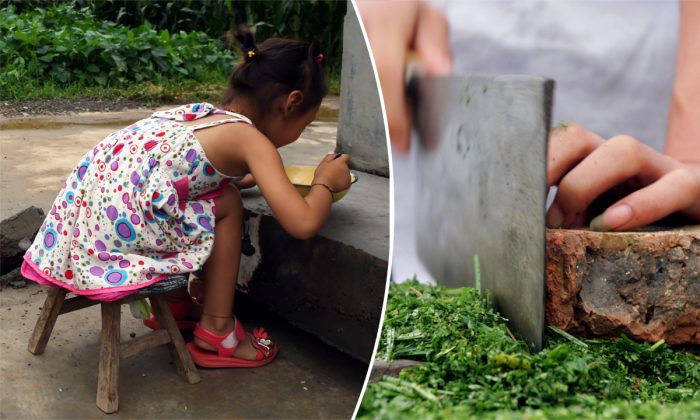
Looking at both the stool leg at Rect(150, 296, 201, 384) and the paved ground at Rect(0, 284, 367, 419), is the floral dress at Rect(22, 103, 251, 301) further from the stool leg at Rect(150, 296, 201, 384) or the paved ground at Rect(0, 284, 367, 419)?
→ the paved ground at Rect(0, 284, 367, 419)

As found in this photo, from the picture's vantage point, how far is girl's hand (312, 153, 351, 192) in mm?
1757

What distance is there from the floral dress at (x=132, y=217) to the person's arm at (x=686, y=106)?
3.50 ft

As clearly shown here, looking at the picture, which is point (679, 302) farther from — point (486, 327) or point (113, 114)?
point (113, 114)

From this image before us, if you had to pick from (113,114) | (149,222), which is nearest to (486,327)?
(149,222)

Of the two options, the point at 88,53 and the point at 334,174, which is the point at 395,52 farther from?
the point at 88,53

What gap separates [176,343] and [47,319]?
303 mm

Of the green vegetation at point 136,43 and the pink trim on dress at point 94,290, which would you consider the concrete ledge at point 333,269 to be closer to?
the pink trim on dress at point 94,290

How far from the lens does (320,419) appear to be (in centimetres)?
175

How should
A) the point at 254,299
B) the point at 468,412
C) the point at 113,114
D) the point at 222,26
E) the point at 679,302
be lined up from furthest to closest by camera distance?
the point at 222,26 < the point at 113,114 < the point at 254,299 < the point at 679,302 < the point at 468,412

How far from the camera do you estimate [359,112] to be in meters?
2.12

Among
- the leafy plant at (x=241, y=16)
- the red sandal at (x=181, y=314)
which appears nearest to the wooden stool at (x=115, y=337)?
the red sandal at (x=181, y=314)

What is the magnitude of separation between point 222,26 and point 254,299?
516cm

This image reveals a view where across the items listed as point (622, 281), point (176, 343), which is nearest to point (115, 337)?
point (176, 343)

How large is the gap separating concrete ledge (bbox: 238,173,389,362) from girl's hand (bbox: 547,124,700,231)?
1.40ft
